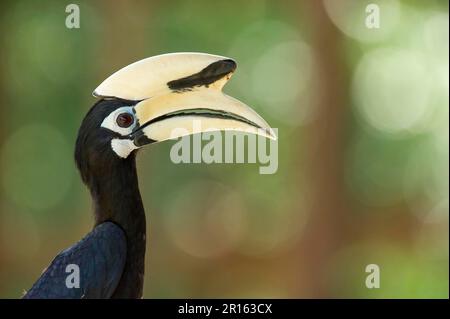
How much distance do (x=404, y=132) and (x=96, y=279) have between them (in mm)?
3461

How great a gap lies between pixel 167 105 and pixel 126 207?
337 millimetres

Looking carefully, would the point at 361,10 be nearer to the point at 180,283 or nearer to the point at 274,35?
the point at 274,35

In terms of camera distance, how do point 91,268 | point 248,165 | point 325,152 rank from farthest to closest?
1. point 248,165
2. point 325,152
3. point 91,268

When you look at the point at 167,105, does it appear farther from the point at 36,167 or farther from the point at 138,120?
the point at 36,167

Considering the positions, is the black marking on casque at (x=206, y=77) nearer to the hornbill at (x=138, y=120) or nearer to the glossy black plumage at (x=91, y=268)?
the hornbill at (x=138, y=120)

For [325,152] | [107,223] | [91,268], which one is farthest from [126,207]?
[325,152]

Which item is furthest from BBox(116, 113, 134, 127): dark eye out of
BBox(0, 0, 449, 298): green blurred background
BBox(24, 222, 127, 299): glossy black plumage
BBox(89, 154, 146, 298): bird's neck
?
BBox(0, 0, 449, 298): green blurred background

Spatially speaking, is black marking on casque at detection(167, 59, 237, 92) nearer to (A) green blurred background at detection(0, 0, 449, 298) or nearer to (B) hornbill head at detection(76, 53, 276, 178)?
(B) hornbill head at detection(76, 53, 276, 178)

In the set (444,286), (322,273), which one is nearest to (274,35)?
(322,273)

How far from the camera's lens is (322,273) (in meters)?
4.36

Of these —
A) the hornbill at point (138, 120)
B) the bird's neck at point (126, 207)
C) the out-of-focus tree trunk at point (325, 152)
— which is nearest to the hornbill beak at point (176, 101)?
the hornbill at point (138, 120)

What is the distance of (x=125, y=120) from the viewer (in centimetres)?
214

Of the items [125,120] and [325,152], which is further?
[325,152]

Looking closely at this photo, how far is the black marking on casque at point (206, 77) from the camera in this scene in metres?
2.13
